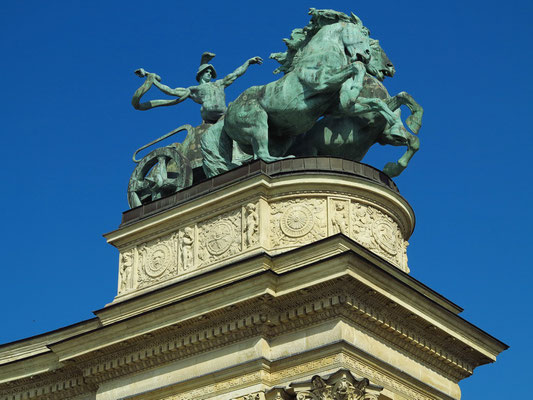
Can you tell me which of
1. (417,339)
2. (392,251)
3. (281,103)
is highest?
(281,103)

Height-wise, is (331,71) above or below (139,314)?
above

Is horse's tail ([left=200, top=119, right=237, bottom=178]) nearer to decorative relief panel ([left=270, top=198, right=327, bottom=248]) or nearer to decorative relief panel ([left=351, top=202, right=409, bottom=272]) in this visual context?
decorative relief panel ([left=270, top=198, right=327, bottom=248])

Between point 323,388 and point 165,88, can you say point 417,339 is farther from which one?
point 165,88

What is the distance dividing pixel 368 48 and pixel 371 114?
1.88 meters

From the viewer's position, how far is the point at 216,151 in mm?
28406

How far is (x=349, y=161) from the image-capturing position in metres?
26.4

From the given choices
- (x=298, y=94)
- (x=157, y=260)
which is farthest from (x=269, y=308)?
(x=298, y=94)

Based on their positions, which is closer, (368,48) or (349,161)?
(349,161)

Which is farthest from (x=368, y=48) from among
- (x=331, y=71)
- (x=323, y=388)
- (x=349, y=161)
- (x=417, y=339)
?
(x=323, y=388)

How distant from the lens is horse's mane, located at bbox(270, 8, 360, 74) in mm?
28502

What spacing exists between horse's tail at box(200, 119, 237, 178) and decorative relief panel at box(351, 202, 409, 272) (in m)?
3.62

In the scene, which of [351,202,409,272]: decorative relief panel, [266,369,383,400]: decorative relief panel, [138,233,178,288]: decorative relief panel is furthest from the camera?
[138,233,178,288]: decorative relief panel

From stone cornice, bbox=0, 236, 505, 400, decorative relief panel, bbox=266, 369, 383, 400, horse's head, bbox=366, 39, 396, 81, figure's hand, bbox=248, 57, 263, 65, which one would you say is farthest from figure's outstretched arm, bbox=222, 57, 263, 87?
decorative relief panel, bbox=266, 369, 383, 400

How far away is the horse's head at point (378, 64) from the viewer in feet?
95.6
